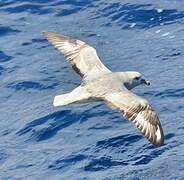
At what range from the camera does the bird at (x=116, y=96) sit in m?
12.2

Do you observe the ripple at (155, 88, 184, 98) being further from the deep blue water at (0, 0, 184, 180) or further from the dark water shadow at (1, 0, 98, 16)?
the dark water shadow at (1, 0, 98, 16)

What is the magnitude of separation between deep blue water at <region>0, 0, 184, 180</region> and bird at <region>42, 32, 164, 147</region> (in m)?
0.80

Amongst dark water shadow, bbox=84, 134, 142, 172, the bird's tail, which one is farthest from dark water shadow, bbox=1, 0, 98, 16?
the bird's tail

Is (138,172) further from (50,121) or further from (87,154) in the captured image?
(50,121)

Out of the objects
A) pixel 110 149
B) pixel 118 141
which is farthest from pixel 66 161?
pixel 118 141

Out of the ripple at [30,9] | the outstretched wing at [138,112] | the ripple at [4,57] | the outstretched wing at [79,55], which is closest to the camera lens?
the outstretched wing at [138,112]

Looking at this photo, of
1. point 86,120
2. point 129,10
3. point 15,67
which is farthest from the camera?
point 129,10

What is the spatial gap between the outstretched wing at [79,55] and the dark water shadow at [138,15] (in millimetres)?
3789

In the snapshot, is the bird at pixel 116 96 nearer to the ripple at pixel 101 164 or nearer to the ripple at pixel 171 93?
the ripple at pixel 101 164

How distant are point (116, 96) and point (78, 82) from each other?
357 centimetres

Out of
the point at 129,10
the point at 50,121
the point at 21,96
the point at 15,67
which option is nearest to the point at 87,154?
the point at 50,121

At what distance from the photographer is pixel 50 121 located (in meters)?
14.8

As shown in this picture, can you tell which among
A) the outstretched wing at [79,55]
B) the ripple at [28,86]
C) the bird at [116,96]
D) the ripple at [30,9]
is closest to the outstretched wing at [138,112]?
the bird at [116,96]

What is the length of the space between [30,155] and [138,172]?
7.14 feet
